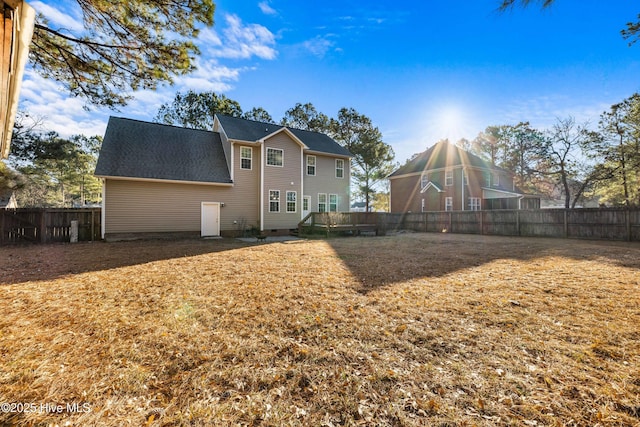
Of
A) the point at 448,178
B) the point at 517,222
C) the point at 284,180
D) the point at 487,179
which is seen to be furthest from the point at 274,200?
the point at 487,179

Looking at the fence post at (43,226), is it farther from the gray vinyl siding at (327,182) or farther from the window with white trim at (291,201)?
the gray vinyl siding at (327,182)

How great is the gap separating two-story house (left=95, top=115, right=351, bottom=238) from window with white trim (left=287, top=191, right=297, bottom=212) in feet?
0.21

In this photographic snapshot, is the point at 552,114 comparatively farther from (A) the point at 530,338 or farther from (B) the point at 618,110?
(A) the point at 530,338

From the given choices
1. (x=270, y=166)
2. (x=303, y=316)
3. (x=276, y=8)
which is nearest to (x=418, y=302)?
(x=303, y=316)

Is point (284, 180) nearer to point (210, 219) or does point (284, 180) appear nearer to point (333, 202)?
point (333, 202)

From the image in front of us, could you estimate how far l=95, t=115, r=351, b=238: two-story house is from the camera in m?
13.1

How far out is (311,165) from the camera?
18266mm

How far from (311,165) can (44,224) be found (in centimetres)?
1369

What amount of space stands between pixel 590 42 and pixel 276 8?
11369mm

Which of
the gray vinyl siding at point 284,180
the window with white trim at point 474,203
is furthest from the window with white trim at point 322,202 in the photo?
the window with white trim at point 474,203

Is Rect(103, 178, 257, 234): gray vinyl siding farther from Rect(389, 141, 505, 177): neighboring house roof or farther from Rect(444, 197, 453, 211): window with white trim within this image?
Rect(389, 141, 505, 177): neighboring house roof

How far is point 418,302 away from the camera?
13.6 feet

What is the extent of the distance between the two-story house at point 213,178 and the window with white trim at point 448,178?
10657 millimetres

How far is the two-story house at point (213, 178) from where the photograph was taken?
13.1 meters
